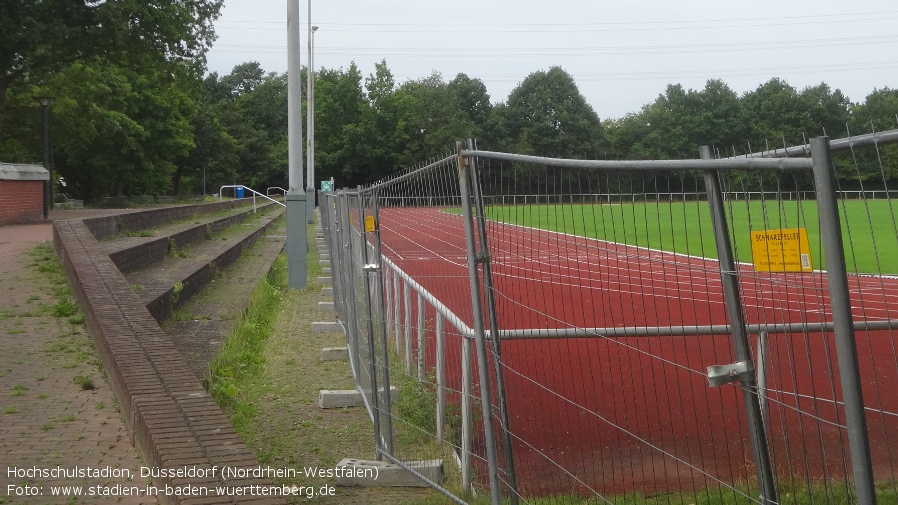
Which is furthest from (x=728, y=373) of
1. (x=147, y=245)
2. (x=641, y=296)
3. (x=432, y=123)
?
(x=432, y=123)

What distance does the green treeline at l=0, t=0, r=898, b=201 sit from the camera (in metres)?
26.1

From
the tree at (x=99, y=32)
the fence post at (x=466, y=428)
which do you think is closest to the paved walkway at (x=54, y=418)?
the fence post at (x=466, y=428)

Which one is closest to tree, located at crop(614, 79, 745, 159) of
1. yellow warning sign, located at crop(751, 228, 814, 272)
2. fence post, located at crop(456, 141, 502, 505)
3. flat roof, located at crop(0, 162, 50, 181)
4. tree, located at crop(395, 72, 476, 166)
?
tree, located at crop(395, 72, 476, 166)

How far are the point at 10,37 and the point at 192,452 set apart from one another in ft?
80.4

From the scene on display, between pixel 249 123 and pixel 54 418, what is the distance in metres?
85.9

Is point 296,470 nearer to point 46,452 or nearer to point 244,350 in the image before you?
point 46,452

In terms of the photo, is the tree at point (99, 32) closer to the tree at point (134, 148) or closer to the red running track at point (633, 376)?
the tree at point (134, 148)

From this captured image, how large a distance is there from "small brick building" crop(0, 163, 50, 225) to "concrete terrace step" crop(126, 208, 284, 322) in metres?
5.75

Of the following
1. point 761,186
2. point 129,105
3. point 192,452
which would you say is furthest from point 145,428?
point 129,105

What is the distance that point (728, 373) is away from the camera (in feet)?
9.06

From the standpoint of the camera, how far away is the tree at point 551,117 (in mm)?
40312

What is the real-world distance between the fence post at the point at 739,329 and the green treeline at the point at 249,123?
18.5 inches

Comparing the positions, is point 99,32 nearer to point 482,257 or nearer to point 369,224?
point 369,224

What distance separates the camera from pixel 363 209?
265 inches
